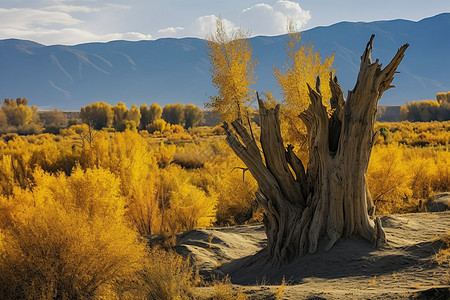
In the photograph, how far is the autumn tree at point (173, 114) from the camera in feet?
197

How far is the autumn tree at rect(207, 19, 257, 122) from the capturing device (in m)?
14.0

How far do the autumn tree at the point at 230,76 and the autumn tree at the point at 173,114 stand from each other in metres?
45.8

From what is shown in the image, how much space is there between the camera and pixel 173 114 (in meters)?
60.2

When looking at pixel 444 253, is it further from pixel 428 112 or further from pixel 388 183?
pixel 428 112

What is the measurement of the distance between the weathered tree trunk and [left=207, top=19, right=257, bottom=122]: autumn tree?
215 inches

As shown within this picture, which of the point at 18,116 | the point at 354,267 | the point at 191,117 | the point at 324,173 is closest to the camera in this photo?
the point at 354,267

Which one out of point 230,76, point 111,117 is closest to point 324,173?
point 230,76

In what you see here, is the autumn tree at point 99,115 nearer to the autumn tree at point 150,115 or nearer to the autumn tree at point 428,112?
the autumn tree at point 150,115

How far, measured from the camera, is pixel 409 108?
63.4 metres

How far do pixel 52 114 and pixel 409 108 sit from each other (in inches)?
2014

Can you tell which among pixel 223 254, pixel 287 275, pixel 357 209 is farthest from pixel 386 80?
pixel 223 254

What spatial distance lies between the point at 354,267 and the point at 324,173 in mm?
1727

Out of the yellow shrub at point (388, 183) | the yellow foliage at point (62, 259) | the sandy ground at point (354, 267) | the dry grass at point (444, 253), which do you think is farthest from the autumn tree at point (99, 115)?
the dry grass at point (444, 253)

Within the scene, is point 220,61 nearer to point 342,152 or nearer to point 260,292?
point 342,152
